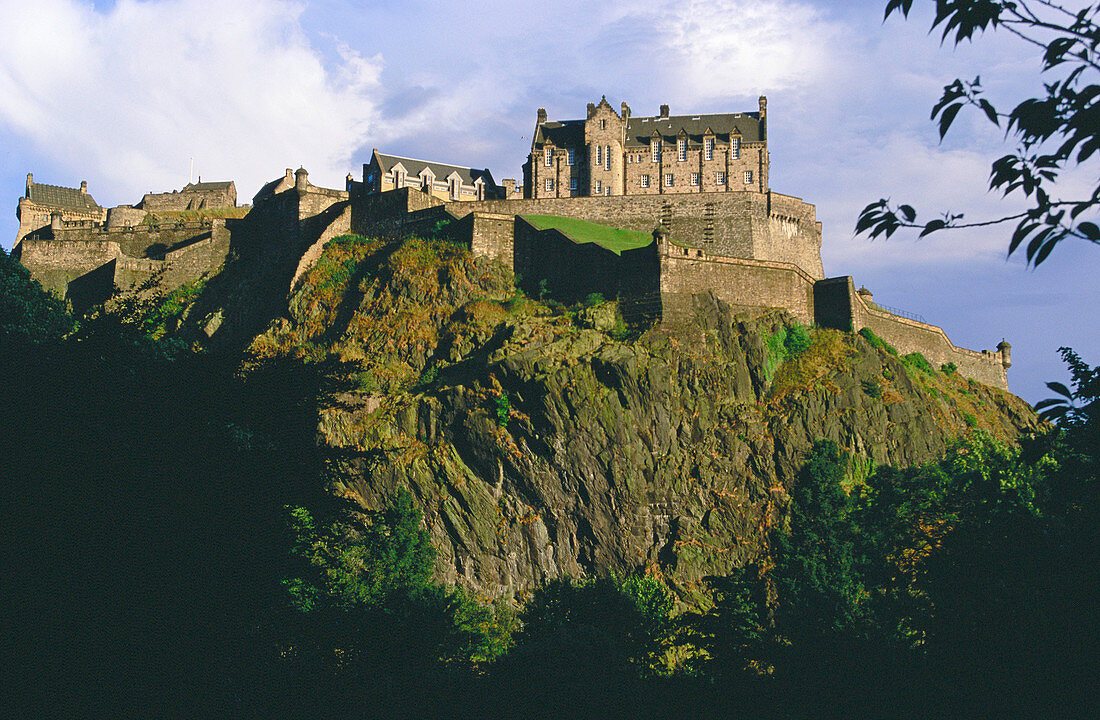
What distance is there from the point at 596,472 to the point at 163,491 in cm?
2763

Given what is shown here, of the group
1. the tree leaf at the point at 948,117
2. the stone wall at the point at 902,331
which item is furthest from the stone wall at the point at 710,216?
the tree leaf at the point at 948,117

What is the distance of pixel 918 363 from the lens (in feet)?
172

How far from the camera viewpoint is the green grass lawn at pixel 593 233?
49.1 metres

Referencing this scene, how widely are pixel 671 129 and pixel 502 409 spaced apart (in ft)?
102

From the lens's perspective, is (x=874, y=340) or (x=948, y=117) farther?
(x=874, y=340)

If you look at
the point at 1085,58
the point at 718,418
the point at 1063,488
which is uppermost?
the point at 718,418

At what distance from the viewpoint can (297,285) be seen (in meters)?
50.0

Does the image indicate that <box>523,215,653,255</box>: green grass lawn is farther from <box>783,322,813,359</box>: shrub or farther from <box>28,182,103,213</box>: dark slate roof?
<box>28,182,103,213</box>: dark slate roof

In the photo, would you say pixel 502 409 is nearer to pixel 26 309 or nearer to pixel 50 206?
pixel 26 309

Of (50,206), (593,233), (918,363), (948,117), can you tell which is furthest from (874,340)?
(50,206)

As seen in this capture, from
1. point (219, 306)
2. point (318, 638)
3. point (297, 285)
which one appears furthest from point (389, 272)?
point (318, 638)

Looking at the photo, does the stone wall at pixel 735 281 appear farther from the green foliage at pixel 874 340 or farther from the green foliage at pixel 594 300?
the green foliage at pixel 594 300

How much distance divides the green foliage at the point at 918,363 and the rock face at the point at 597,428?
19.6ft

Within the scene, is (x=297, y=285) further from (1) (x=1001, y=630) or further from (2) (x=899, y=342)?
(1) (x=1001, y=630)
